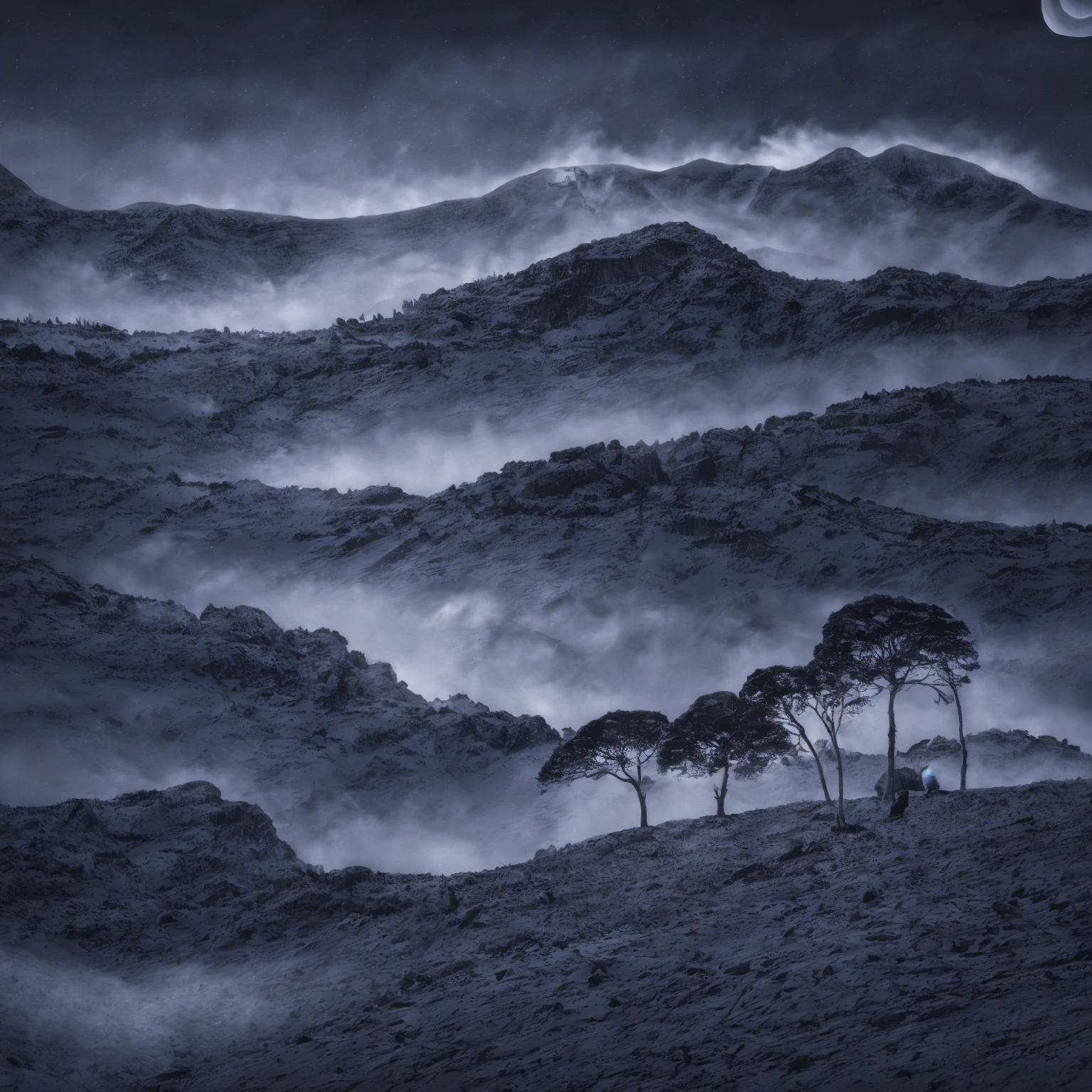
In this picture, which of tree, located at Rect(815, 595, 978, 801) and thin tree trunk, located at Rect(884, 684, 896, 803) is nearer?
thin tree trunk, located at Rect(884, 684, 896, 803)

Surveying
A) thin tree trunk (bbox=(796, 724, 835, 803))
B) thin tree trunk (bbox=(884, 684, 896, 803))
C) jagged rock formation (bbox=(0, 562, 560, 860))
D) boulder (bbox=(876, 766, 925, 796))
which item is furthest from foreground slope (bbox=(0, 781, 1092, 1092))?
jagged rock formation (bbox=(0, 562, 560, 860))

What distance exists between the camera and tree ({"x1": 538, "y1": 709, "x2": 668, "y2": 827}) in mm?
65875

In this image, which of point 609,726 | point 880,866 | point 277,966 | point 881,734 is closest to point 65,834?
point 277,966

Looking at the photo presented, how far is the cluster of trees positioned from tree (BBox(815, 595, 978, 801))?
1.9 inches

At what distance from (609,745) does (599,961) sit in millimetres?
33406

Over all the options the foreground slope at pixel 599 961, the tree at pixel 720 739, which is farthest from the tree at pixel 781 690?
the foreground slope at pixel 599 961

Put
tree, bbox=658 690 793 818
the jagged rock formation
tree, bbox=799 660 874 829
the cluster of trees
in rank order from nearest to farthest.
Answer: the cluster of trees
tree, bbox=799 660 874 829
tree, bbox=658 690 793 818
the jagged rock formation

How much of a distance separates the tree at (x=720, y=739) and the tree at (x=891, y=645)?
28.2ft

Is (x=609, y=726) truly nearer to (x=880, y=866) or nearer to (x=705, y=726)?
(x=705, y=726)

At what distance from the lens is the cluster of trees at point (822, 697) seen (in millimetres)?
51906

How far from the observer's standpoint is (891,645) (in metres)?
52.1

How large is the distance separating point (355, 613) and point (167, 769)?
5861 cm

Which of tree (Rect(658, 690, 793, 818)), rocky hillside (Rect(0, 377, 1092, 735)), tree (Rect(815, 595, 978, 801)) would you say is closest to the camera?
tree (Rect(815, 595, 978, 801))

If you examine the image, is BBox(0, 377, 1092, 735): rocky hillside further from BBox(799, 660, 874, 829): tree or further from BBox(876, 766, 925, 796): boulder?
BBox(799, 660, 874, 829): tree
